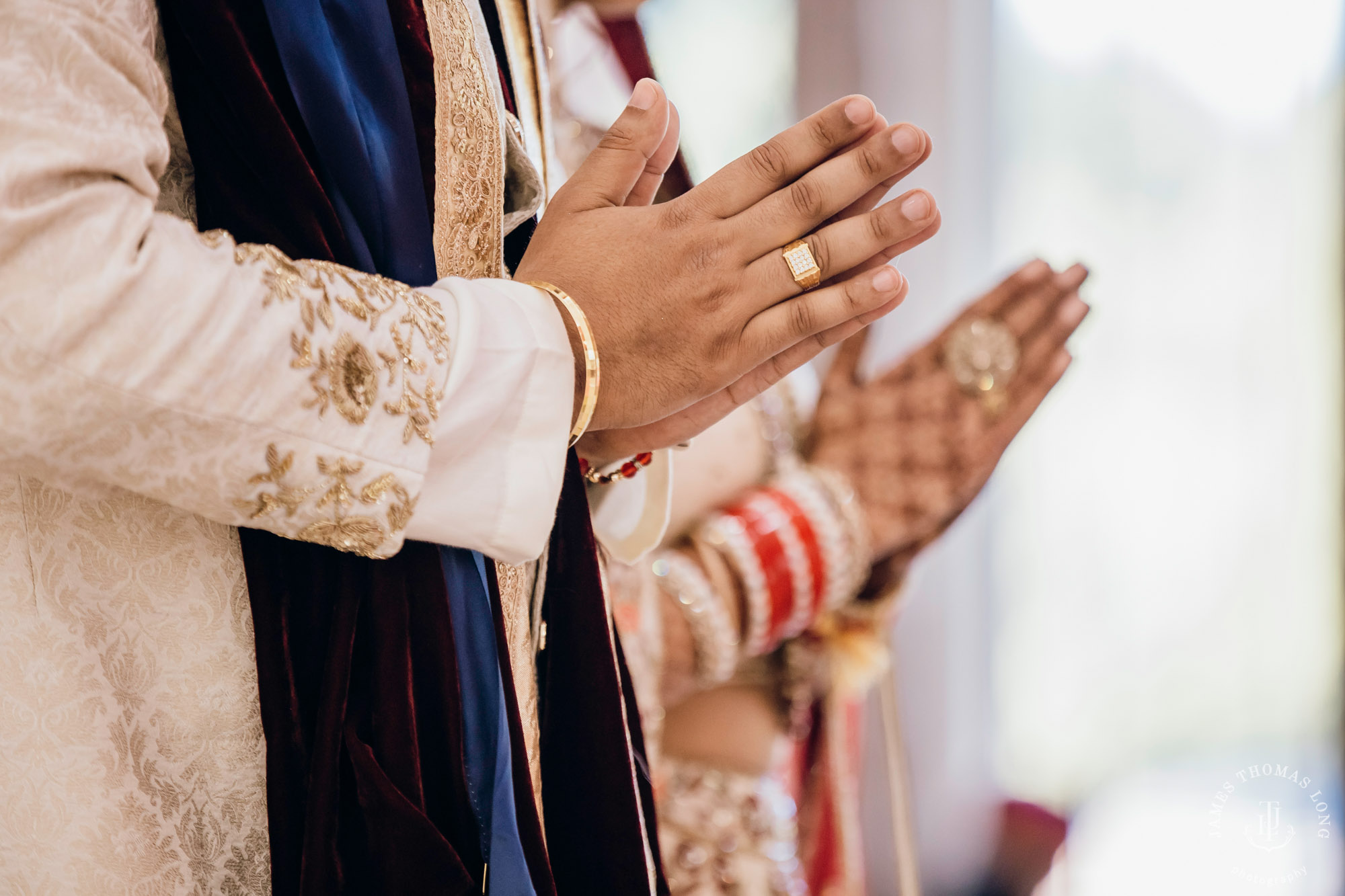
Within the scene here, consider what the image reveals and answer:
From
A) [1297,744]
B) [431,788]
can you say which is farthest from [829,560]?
[1297,744]

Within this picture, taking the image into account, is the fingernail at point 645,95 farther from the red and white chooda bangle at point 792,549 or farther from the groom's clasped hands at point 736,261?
the red and white chooda bangle at point 792,549

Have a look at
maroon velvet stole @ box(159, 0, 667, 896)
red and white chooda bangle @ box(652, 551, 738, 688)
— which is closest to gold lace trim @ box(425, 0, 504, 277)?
maroon velvet stole @ box(159, 0, 667, 896)

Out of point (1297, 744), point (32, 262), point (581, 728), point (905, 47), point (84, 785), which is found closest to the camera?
point (32, 262)

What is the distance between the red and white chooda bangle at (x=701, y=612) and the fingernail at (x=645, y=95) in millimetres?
546

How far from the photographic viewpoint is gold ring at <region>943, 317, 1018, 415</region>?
1.03 m

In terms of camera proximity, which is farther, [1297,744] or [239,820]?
[1297,744]

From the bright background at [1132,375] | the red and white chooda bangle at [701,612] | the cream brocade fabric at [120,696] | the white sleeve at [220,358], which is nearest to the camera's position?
the white sleeve at [220,358]

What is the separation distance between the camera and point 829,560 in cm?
99

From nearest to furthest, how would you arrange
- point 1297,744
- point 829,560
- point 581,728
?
point 581,728
point 829,560
point 1297,744

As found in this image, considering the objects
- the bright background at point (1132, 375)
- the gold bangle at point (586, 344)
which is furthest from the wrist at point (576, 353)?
the bright background at point (1132, 375)

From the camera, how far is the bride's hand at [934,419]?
1015mm

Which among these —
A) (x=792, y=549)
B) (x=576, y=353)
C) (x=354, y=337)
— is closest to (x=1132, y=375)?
(x=792, y=549)

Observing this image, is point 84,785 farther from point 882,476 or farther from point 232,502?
point 882,476

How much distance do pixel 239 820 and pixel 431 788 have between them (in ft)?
0.33
